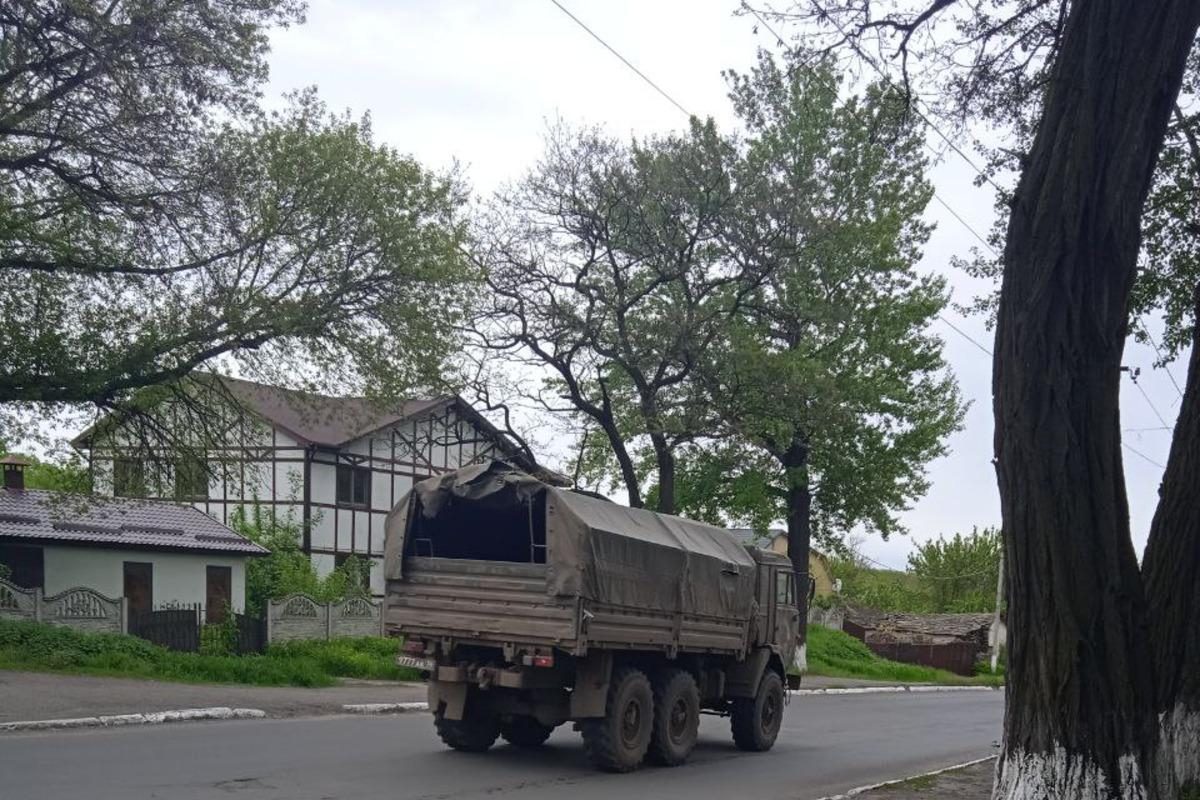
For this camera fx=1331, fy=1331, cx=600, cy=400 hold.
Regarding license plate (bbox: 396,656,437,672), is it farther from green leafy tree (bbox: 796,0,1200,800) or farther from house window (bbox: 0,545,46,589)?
house window (bbox: 0,545,46,589)

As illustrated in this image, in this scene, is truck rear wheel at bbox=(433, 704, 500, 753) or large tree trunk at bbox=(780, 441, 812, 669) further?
large tree trunk at bbox=(780, 441, 812, 669)

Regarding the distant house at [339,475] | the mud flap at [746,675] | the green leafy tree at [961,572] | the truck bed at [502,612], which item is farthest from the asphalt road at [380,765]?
the green leafy tree at [961,572]

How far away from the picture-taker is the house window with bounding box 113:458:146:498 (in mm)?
23230

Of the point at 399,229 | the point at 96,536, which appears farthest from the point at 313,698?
the point at 96,536

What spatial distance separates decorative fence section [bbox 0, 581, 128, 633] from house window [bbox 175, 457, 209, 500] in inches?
120

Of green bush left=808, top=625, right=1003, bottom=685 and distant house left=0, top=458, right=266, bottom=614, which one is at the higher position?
distant house left=0, top=458, right=266, bottom=614

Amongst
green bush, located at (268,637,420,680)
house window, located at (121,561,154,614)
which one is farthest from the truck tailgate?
house window, located at (121,561,154,614)

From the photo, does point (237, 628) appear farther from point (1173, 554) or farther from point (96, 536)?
point (1173, 554)

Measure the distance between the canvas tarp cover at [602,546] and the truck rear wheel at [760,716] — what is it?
1.54 meters

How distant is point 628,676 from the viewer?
1440cm

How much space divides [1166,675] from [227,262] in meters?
15.2

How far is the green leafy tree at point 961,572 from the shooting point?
72.8 m

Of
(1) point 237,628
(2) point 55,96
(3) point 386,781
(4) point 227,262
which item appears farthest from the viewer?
(1) point 237,628

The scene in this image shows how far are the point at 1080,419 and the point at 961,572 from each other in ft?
226
